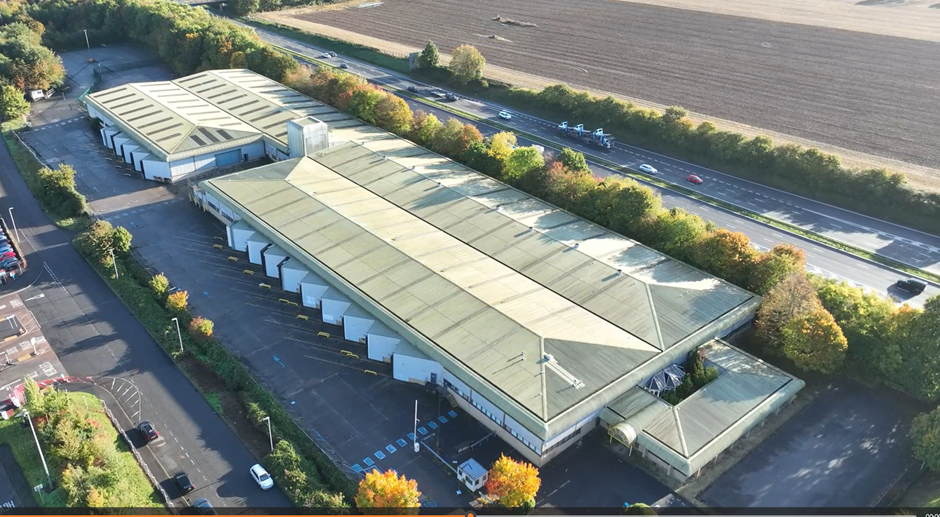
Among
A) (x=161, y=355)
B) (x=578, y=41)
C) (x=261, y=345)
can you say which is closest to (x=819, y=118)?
(x=578, y=41)

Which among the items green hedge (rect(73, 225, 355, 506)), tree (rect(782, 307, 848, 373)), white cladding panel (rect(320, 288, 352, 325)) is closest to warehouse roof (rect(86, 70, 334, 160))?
green hedge (rect(73, 225, 355, 506))

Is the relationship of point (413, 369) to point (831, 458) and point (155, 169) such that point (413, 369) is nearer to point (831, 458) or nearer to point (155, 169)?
point (831, 458)

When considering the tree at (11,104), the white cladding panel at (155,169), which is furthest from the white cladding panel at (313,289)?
the tree at (11,104)

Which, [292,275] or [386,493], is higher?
[292,275]

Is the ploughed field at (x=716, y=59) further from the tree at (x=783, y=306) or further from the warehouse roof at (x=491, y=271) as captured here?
the warehouse roof at (x=491, y=271)

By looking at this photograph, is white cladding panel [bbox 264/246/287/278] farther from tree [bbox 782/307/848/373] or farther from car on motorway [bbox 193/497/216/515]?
tree [bbox 782/307/848/373]

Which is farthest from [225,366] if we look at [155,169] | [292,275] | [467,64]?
[467,64]

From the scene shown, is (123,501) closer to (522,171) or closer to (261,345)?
(261,345)
